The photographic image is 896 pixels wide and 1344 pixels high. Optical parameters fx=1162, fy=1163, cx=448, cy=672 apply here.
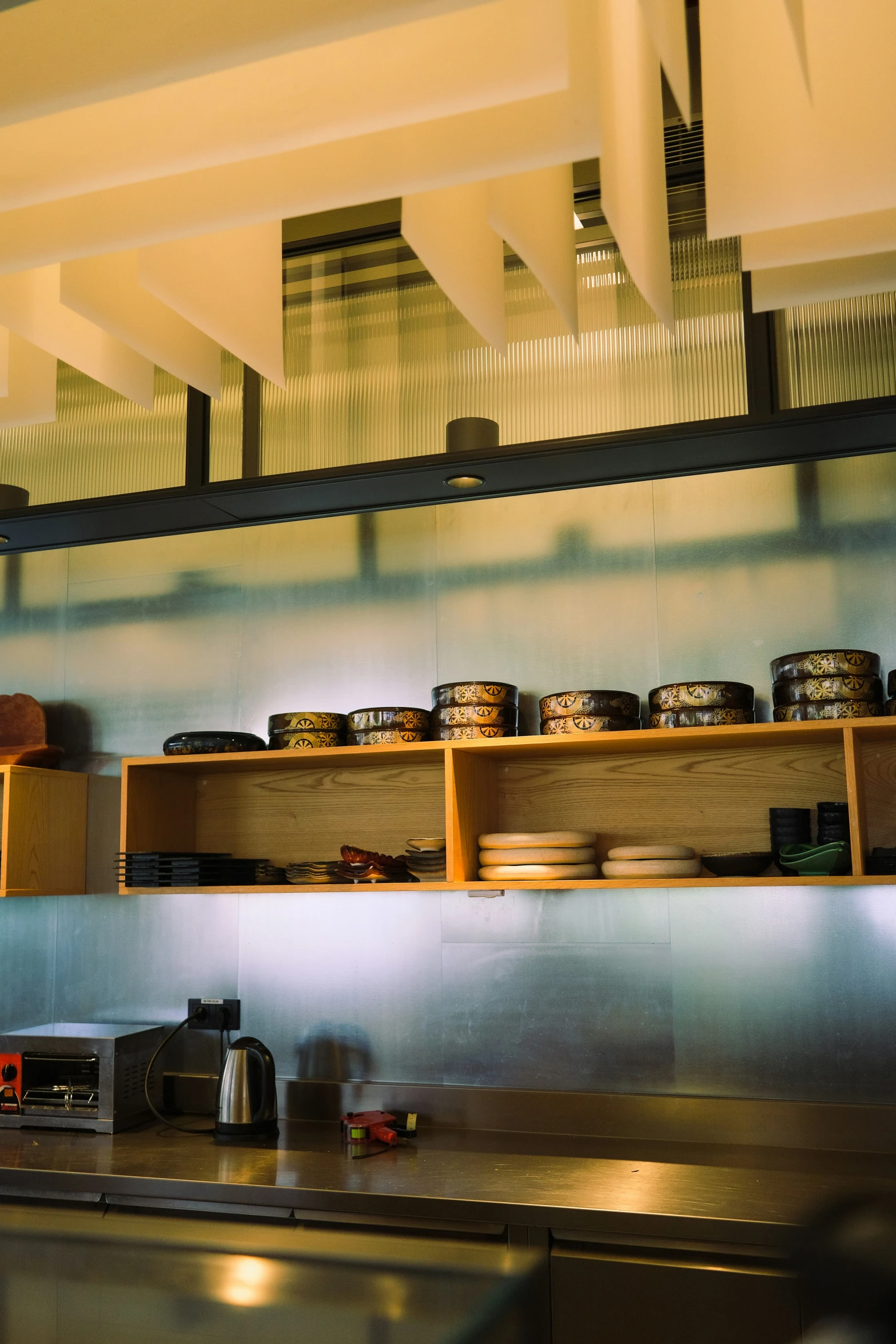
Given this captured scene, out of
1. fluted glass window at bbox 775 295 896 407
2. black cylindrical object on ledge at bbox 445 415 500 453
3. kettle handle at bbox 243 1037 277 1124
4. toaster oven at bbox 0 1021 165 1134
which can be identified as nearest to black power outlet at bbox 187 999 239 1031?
toaster oven at bbox 0 1021 165 1134

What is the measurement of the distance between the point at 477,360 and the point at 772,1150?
1814mm

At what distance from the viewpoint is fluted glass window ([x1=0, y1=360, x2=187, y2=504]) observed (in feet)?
8.43

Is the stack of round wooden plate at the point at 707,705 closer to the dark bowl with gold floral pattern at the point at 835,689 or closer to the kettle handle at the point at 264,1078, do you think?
the dark bowl with gold floral pattern at the point at 835,689

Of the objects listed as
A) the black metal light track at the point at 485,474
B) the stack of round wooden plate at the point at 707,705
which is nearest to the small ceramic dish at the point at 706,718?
the stack of round wooden plate at the point at 707,705

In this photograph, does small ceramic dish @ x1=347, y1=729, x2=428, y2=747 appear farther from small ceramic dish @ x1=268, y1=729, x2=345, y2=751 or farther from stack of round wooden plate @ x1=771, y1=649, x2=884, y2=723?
stack of round wooden plate @ x1=771, y1=649, x2=884, y2=723

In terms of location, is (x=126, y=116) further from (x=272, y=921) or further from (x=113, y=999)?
(x=113, y=999)

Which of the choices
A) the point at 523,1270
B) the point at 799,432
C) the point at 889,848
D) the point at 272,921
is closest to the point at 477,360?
the point at 799,432

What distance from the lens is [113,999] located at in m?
3.24

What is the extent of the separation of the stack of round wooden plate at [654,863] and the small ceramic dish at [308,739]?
0.73 meters

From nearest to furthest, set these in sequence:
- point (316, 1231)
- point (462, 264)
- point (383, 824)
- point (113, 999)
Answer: point (462, 264) < point (316, 1231) < point (383, 824) < point (113, 999)

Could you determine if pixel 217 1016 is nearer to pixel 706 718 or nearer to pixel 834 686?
pixel 706 718

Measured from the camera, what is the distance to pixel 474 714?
2.70 meters

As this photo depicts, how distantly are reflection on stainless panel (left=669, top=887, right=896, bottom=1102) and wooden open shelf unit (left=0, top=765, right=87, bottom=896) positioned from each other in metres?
1.68

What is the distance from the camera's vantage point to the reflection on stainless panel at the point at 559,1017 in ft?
8.96
